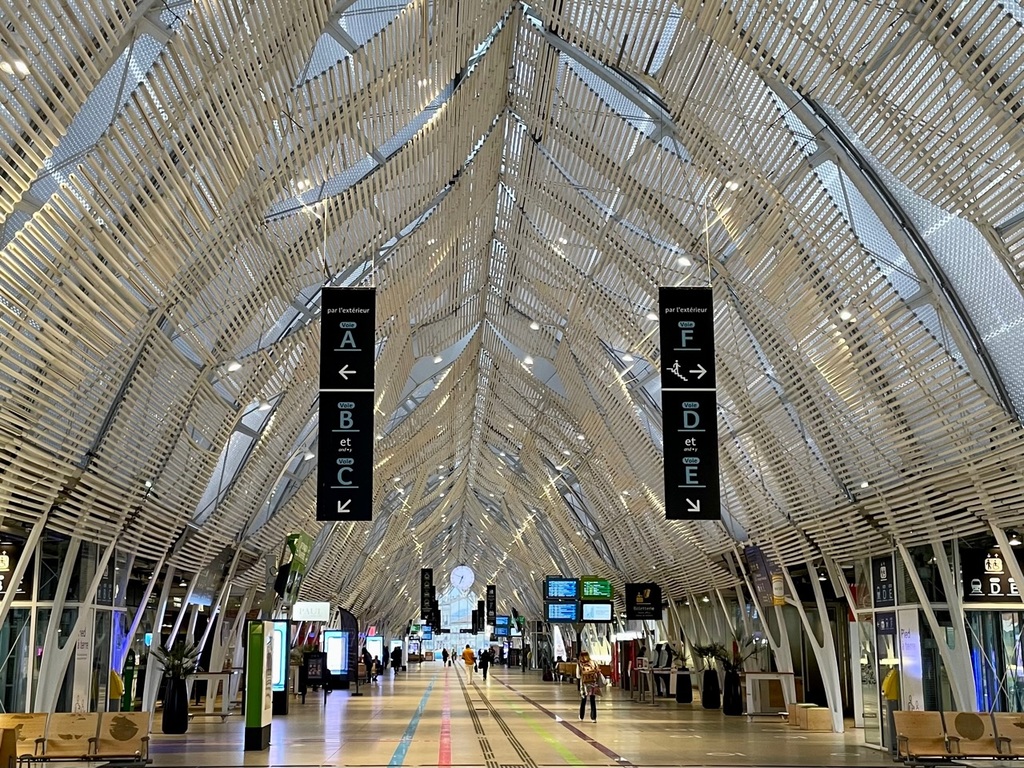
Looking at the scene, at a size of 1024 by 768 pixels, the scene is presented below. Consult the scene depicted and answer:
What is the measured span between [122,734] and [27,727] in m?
1.20

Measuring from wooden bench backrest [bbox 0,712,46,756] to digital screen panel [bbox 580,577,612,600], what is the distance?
90.4 ft

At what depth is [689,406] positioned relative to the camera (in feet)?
48.9

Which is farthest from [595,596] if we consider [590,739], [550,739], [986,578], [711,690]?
[986,578]

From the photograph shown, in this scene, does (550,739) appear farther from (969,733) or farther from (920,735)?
(969,733)

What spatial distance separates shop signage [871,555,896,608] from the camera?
1981 centimetres

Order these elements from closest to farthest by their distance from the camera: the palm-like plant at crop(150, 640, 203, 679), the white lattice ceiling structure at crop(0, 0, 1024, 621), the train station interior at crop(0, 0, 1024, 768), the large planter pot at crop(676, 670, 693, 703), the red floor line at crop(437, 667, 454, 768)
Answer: the white lattice ceiling structure at crop(0, 0, 1024, 621)
the train station interior at crop(0, 0, 1024, 768)
the red floor line at crop(437, 667, 454, 768)
the palm-like plant at crop(150, 640, 203, 679)
the large planter pot at crop(676, 670, 693, 703)

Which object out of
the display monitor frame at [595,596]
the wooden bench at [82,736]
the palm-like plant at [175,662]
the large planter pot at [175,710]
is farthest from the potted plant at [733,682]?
the wooden bench at [82,736]

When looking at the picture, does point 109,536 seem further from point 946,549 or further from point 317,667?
point 317,667

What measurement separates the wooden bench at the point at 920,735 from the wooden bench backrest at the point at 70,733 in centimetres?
1064

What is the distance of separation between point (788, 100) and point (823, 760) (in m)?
9.48

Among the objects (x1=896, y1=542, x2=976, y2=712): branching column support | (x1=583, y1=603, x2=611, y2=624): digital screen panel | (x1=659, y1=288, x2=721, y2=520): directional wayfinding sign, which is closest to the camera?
(x1=659, y1=288, x2=721, y2=520): directional wayfinding sign

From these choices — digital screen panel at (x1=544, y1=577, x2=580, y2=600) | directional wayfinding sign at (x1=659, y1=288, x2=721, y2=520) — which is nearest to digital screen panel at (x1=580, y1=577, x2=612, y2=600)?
digital screen panel at (x1=544, y1=577, x2=580, y2=600)

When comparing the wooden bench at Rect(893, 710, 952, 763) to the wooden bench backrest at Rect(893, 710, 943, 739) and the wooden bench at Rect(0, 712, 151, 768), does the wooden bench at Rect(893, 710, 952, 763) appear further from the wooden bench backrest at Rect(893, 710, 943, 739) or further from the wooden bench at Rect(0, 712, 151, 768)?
the wooden bench at Rect(0, 712, 151, 768)

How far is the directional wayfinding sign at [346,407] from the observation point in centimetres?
1477
